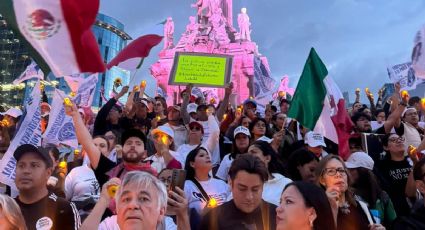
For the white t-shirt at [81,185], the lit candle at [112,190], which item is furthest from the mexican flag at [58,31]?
the white t-shirt at [81,185]

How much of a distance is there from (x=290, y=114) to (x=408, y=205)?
204 cm

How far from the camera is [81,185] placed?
4836mm

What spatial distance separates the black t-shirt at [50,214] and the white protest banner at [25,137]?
0.79m

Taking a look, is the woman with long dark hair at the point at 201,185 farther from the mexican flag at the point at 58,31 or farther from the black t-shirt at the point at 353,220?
the mexican flag at the point at 58,31

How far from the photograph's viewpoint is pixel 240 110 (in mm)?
9359

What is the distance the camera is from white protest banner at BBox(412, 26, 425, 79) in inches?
285

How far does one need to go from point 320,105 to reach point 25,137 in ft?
13.7

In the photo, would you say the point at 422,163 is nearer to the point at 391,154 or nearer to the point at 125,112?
the point at 391,154

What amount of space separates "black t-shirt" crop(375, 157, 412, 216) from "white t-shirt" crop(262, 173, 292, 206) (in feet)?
5.46

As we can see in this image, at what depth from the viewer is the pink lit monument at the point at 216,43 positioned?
114 ft

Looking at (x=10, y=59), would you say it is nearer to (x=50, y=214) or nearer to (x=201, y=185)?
(x=201, y=185)

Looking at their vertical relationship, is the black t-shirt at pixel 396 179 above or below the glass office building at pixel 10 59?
below

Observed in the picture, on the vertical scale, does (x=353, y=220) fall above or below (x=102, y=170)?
below

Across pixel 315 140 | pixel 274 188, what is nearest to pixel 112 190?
pixel 274 188
